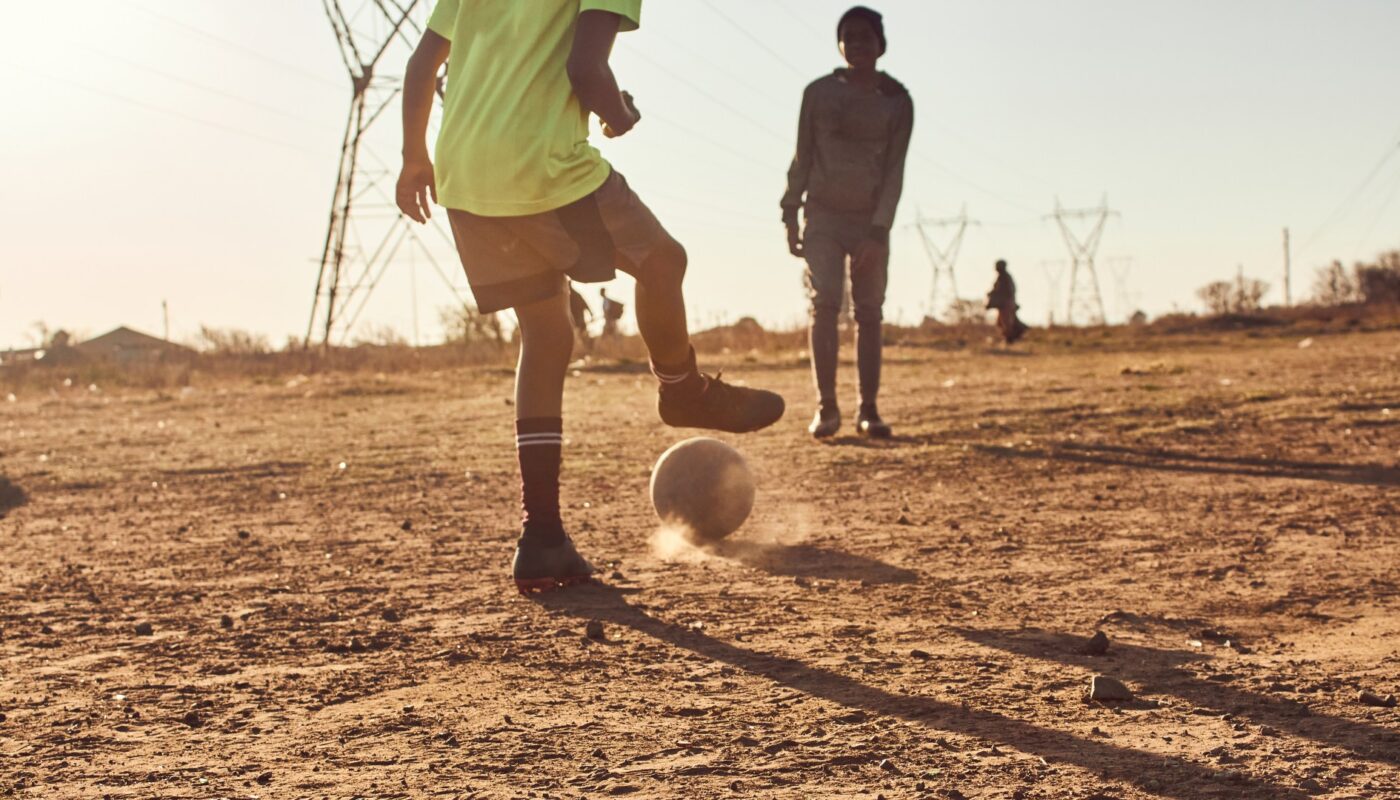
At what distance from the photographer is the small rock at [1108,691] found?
2502 millimetres

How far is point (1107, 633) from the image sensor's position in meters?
3.12

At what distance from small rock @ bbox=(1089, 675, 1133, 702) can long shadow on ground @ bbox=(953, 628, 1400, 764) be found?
0.09 meters

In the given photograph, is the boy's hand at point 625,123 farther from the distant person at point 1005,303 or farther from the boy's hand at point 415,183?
the distant person at point 1005,303

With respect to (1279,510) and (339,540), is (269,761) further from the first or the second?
(1279,510)

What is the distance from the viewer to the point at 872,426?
795 cm

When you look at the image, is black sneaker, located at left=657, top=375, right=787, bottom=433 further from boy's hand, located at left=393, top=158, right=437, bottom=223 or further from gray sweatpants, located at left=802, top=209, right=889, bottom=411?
gray sweatpants, located at left=802, top=209, right=889, bottom=411

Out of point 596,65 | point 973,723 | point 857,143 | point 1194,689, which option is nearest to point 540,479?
Result: point 596,65

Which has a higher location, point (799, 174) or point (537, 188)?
point (799, 174)

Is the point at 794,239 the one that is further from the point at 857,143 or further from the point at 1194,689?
the point at 1194,689

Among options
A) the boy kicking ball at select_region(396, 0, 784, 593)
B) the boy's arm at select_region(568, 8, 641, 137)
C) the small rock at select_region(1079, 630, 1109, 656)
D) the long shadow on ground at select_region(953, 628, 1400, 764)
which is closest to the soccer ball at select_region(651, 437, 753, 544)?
the boy kicking ball at select_region(396, 0, 784, 593)

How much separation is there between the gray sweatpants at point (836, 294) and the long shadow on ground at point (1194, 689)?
4.65 meters

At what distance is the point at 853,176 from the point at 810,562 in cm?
373

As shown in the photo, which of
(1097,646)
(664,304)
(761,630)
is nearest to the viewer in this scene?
(1097,646)

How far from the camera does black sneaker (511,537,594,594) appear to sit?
12.4 ft
